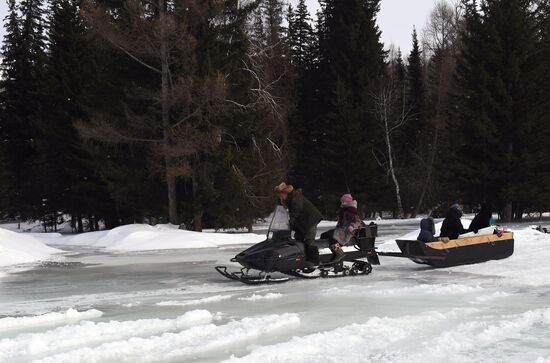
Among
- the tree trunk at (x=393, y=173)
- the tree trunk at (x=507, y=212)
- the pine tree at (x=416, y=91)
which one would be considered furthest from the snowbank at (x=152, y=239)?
the pine tree at (x=416, y=91)

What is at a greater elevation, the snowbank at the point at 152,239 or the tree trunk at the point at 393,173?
the tree trunk at the point at 393,173

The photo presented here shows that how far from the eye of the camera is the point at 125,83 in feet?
73.7

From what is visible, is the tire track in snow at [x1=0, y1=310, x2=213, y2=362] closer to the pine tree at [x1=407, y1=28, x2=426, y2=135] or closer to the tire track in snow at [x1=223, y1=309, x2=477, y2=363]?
the tire track in snow at [x1=223, y1=309, x2=477, y2=363]

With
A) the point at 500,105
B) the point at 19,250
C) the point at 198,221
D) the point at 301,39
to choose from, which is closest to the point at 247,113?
the point at 198,221

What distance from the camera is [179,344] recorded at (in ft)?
17.0

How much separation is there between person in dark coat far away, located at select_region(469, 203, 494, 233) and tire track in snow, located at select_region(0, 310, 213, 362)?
6.97 m

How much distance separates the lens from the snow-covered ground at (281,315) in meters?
4.90

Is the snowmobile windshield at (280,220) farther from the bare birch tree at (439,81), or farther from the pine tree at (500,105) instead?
the bare birch tree at (439,81)

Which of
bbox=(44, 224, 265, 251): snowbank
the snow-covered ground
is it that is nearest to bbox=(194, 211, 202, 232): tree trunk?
bbox=(44, 224, 265, 251): snowbank

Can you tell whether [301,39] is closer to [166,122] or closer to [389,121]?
[389,121]

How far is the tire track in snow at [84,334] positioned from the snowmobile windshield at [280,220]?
9.51 feet

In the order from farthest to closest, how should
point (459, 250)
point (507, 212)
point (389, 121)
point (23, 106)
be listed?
1. point (389, 121)
2. point (23, 106)
3. point (507, 212)
4. point (459, 250)

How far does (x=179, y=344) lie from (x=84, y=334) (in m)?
1.04

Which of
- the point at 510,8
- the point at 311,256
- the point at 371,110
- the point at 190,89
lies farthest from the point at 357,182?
the point at 311,256
